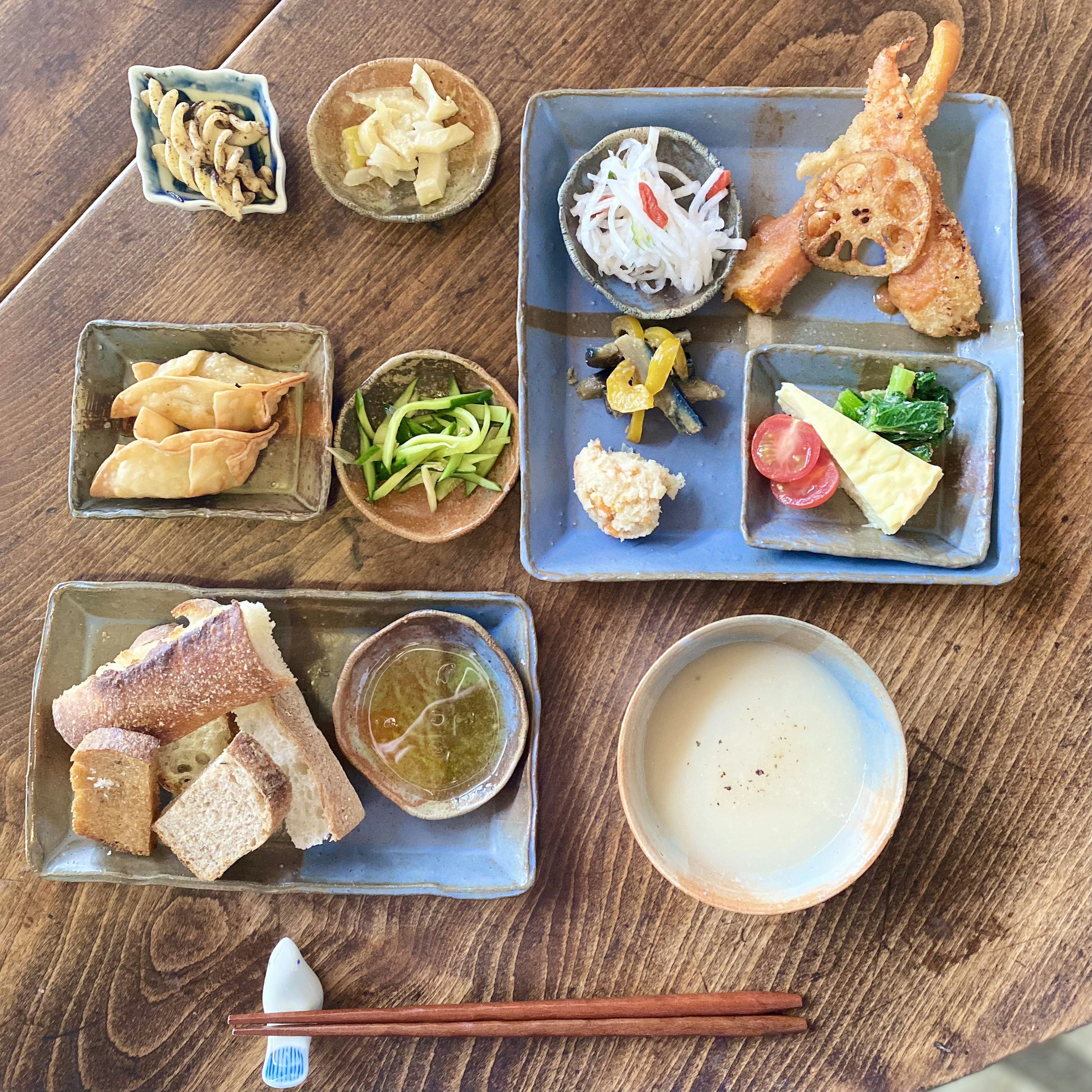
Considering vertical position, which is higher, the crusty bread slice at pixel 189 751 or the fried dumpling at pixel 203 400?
the fried dumpling at pixel 203 400

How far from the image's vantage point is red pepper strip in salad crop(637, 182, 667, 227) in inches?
79.5

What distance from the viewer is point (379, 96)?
2.16 m

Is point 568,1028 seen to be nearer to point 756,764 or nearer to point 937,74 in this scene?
point 756,764

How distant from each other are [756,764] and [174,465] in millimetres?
1669

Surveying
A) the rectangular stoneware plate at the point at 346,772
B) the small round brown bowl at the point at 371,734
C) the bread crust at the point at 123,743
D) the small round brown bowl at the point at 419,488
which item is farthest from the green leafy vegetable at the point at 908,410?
the bread crust at the point at 123,743

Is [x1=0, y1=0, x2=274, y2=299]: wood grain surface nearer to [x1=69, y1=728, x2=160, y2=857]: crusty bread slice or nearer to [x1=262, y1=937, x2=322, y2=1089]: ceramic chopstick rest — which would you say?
[x1=69, y1=728, x2=160, y2=857]: crusty bread slice

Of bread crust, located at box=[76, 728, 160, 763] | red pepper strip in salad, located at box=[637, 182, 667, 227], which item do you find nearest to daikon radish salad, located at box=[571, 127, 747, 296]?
red pepper strip in salad, located at box=[637, 182, 667, 227]

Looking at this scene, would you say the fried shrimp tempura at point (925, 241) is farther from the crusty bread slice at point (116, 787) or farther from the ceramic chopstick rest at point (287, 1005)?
the ceramic chopstick rest at point (287, 1005)

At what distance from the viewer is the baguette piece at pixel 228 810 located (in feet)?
6.50

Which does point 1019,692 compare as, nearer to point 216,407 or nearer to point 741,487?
point 741,487

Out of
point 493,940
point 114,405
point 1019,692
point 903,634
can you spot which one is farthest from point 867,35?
point 493,940

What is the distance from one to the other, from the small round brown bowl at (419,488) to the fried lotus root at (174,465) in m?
0.27

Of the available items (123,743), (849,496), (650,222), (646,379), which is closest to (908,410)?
(849,496)

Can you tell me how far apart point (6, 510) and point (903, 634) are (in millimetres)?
2539
